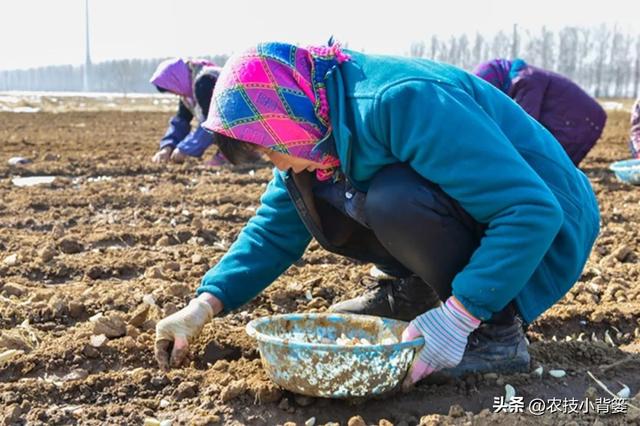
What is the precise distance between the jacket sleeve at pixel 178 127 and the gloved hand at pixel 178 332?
593 centimetres

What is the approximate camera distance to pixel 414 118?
6.56 ft

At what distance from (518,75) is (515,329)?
4435mm

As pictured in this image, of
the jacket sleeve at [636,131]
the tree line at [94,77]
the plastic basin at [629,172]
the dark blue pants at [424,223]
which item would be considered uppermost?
the dark blue pants at [424,223]

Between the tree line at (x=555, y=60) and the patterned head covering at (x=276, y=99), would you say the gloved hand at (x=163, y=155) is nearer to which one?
the patterned head covering at (x=276, y=99)

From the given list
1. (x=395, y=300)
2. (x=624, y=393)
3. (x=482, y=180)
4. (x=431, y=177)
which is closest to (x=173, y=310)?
(x=395, y=300)

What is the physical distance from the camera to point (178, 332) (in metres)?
2.47

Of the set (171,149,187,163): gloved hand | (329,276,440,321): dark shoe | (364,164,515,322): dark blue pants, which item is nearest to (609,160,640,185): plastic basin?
(171,149,187,163): gloved hand

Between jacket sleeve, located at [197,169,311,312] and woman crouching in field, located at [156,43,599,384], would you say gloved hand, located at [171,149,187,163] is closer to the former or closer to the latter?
jacket sleeve, located at [197,169,311,312]

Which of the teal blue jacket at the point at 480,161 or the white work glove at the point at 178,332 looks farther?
the white work glove at the point at 178,332

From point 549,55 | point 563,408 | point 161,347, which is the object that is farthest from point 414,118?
point 549,55

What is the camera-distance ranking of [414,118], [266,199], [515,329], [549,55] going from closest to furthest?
1. [414,118]
2. [515,329]
3. [266,199]
4. [549,55]

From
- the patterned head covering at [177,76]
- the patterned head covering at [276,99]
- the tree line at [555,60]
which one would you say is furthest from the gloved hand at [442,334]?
the tree line at [555,60]

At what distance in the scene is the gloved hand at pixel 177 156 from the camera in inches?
314

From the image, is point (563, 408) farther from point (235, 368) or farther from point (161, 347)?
point (161, 347)
